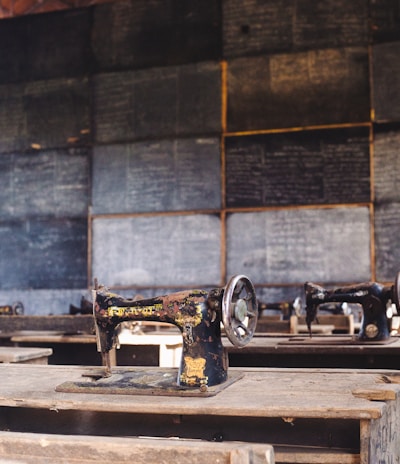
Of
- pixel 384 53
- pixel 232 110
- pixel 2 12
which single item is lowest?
pixel 232 110

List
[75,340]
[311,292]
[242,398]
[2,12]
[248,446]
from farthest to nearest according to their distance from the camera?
[2,12] < [75,340] < [311,292] < [242,398] < [248,446]

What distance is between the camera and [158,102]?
818 centimetres

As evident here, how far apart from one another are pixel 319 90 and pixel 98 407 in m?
6.31

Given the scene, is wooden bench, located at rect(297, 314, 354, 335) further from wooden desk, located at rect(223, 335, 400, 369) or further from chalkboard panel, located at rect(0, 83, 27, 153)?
chalkboard panel, located at rect(0, 83, 27, 153)

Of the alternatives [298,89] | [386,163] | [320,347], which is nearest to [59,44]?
[298,89]

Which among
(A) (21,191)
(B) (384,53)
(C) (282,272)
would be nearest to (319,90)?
(B) (384,53)

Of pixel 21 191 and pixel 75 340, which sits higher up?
pixel 21 191

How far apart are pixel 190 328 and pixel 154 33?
668cm

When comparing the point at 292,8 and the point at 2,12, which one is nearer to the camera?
the point at 292,8

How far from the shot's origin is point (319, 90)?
767cm

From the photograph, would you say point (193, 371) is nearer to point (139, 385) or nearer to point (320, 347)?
point (139, 385)

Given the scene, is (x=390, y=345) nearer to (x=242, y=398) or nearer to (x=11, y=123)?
(x=242, y=398)

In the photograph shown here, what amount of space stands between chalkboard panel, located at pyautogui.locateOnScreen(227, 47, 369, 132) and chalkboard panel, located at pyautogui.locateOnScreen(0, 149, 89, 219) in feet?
6.47

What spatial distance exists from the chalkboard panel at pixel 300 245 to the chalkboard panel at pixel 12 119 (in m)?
2.98
